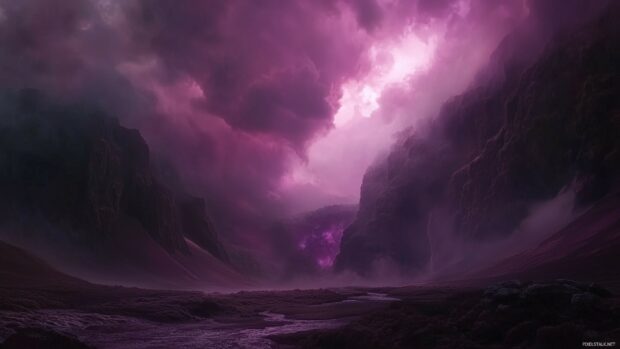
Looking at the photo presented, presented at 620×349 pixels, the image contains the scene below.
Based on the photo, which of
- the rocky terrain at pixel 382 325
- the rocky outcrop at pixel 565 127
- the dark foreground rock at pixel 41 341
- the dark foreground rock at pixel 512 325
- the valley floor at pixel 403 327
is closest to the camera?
the dark foreground rock at pixel 512 325

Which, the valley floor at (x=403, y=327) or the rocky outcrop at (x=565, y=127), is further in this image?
the rocky outcrop at (x=565, y=127)

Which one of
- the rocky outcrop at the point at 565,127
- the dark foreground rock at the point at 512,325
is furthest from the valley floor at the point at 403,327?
the rocky outcrop at the point at 565,127

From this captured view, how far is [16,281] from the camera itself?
405 feet

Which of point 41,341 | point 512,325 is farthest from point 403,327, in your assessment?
point 41,341

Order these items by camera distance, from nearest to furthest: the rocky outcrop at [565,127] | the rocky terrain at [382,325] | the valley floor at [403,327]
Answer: the valley floor at [403,327]
the rocky terrain at [382,325]
the rocky outcrop at [565,127]

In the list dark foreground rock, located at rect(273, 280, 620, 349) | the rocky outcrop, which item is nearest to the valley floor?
dark foreground rock, located at rect(273, 280, 620, 349)

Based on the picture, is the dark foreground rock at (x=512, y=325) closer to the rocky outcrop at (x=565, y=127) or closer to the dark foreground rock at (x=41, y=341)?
the dark foreground rock at (x=41, y=341)

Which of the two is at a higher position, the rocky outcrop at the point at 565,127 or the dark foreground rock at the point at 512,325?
the rocky outcrop at the point at 565,127

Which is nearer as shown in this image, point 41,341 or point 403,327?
point 41,341

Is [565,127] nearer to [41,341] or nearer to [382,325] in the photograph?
[382,325]

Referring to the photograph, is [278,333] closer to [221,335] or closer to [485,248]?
[221,335]

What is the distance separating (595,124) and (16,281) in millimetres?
167332

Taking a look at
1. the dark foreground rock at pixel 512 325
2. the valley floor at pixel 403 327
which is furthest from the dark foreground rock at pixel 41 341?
the dark foreground rock at pixel 512 325

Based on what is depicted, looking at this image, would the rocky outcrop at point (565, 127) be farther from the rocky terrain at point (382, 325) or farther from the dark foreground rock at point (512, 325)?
the dark foreground rock at point (512, 325)
